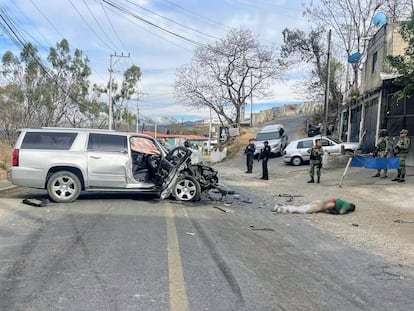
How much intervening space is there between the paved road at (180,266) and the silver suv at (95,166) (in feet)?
4.60

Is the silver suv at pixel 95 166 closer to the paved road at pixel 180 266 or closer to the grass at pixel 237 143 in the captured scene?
the paved road at pixel 180 266

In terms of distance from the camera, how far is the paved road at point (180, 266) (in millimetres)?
4227

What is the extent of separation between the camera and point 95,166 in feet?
33.7

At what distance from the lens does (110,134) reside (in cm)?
1057

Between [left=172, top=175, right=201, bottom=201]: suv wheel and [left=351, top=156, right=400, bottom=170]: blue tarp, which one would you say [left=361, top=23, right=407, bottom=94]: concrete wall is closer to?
[left=351, top=156, right=400, bottom=170]: blue tarp

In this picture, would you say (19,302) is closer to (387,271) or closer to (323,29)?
(387,271)

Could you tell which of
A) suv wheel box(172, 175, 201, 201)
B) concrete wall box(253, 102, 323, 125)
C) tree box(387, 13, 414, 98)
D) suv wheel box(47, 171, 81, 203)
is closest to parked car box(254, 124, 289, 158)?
tree box(387, 13, 414, 98)

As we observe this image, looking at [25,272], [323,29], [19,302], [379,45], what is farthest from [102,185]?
[323,29]

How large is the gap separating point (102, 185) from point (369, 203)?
6.86 meters

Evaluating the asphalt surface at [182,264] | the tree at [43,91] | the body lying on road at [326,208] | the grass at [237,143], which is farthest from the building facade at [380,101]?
the tree at [43,91]

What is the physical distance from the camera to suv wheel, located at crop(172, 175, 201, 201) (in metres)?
10.6

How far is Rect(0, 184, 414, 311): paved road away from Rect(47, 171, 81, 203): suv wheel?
4.15 feet

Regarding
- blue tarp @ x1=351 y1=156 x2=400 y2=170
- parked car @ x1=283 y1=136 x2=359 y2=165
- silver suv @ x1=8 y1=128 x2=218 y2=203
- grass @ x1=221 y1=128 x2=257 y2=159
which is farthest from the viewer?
grass @ x1=221 y1=128 x2=257 y2=159

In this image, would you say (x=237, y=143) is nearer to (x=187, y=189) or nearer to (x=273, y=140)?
(x=273, y=140)
